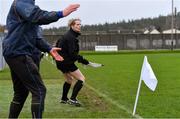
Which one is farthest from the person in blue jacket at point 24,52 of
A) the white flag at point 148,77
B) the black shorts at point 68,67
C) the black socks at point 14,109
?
the black shorts at point 68,67

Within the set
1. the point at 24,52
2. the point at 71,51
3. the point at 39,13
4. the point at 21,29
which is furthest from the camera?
the point at 71,51

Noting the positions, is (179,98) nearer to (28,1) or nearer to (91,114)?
(91,114)

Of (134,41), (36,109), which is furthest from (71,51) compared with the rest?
(134,41)

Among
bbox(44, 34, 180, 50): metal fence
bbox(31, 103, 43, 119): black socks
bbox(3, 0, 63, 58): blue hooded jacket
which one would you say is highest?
bbox(3, 0, 63, 58): blue hooded jacket

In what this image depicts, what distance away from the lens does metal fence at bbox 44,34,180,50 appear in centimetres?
9185

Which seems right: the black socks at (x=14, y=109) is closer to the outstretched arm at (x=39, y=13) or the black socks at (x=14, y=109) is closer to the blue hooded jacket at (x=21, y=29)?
the blue hooded jacket at (x=21, y=29)

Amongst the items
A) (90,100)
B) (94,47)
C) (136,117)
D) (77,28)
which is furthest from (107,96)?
(94,47)

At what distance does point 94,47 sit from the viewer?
90188 millimetres

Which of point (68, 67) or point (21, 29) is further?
point (68, 67)

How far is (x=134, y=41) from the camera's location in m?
94.8

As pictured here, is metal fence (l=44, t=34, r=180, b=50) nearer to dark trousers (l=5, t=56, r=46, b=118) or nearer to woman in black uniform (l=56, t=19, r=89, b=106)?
woman in black uniform (l=56, t=19, r=89, b=106)

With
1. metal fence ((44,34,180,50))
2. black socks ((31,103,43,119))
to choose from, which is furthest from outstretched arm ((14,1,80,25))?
metal fence ((44,34,180,50))

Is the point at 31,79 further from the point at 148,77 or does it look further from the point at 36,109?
the point at 148,77

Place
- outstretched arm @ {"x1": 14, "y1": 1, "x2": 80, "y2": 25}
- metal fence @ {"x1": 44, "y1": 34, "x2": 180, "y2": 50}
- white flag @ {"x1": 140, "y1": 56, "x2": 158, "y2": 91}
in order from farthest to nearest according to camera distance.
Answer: metal fence @ {"x1": 44, "y1": 34, "x2": 180, "y2": 50} → white flag @ {"x1": 140, "y1": 56, "x2": 158, "y2": 91} → outstretched arm @ {"x1": 14, "y1": 1, "x2": 80, "y2": 25}
